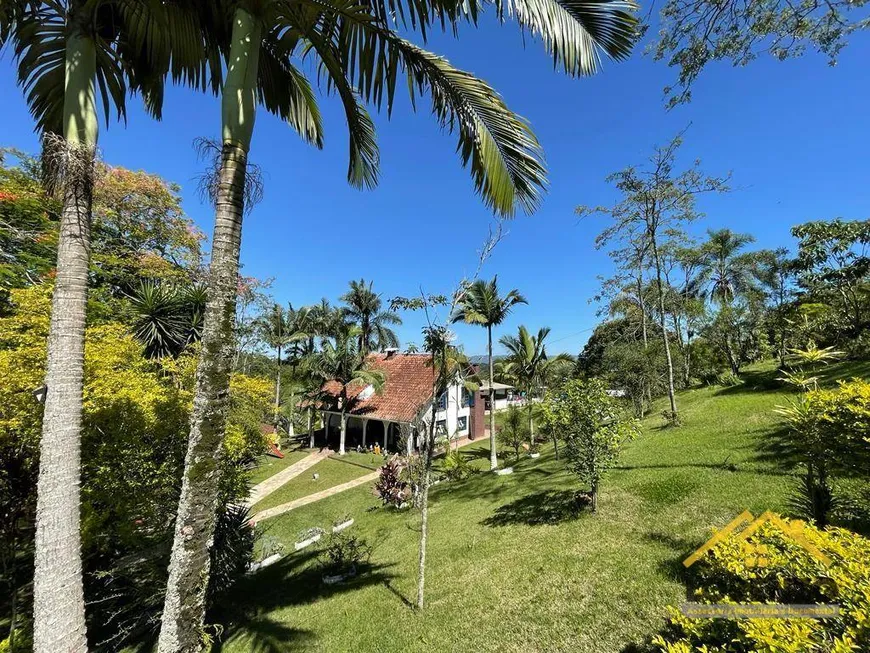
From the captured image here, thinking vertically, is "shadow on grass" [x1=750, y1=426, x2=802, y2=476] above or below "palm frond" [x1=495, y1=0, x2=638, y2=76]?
below

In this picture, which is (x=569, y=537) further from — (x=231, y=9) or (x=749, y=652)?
(x=231, y=9)

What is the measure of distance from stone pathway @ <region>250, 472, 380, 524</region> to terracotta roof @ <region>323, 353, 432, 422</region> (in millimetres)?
4207

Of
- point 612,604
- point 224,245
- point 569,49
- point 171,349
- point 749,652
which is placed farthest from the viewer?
point 171,349

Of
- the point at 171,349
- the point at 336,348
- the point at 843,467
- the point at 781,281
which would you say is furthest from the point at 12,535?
the point at 781,281

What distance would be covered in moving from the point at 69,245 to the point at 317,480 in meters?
16.9

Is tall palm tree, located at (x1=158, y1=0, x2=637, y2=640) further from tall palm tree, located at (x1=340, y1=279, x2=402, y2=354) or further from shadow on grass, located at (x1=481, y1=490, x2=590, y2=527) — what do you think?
tall palm tree, located at (x1=340, y1=279, x2=402, y2=354)

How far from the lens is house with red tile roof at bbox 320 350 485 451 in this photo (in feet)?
72.9

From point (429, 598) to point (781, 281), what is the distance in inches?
Result: 1388

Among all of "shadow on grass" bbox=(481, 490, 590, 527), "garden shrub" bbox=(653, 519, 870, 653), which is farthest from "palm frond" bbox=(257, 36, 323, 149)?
"shadow on grass" bbox=(481, 490, 590, 527)

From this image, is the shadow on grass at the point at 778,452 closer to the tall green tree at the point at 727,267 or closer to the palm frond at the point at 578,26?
the palm frond at the point at 578,26

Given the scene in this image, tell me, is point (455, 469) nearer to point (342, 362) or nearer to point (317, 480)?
Result: point (317, 480)

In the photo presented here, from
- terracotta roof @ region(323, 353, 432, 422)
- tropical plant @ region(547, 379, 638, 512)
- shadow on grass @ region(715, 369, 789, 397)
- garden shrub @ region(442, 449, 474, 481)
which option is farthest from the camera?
terracotta roof @ region(323, 353, 432, 422)

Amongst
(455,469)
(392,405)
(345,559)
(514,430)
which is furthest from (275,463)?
(345,559)

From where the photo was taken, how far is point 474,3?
3090mm
